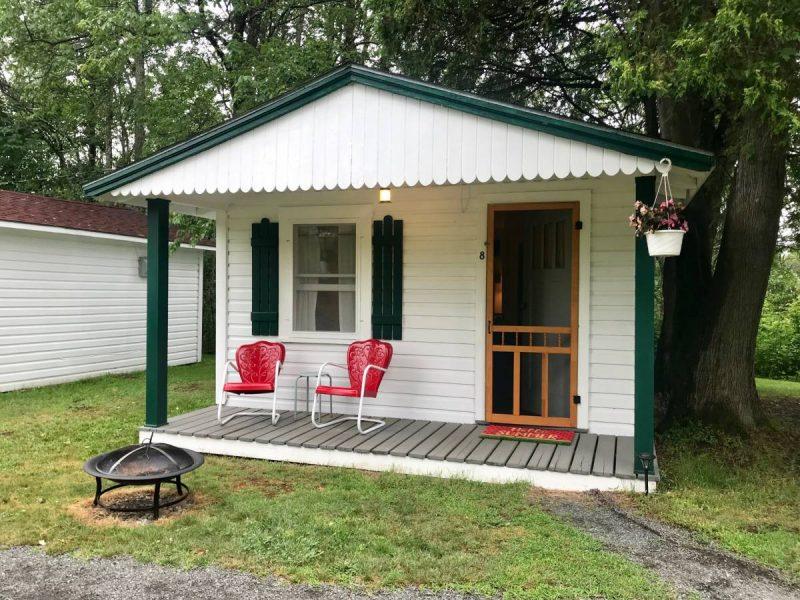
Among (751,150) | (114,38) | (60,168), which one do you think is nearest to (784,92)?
(751,150)

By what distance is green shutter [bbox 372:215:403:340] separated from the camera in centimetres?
561

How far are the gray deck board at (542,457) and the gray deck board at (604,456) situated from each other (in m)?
0.31

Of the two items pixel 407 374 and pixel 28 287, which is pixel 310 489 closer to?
pixel 407 374

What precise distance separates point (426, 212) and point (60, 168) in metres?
12.9

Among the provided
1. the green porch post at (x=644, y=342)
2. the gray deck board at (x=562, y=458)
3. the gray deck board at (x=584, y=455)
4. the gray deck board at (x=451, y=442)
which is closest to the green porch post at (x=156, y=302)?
the gray deck board at (x=451, y=442)

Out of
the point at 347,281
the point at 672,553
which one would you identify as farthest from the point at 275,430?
the point at 672,553

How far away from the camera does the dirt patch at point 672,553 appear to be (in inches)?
108

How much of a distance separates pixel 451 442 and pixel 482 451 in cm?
33

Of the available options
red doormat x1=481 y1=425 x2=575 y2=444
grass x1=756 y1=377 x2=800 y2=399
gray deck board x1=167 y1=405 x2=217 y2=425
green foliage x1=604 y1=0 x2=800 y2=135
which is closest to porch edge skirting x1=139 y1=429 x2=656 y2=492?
gray deck board x1=167 y1=405 x2=217 y2=425

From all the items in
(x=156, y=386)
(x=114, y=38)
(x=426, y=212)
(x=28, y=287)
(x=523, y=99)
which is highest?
(x=114, y=38)

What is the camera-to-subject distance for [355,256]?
5805mm

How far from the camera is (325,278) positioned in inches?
233

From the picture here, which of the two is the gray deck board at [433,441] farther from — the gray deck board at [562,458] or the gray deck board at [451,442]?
the gray deck board at [562,458]

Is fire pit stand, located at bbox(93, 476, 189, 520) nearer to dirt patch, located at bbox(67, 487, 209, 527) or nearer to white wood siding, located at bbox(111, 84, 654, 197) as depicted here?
dirt patch, located at bbox(67, 487, 209, 527)
